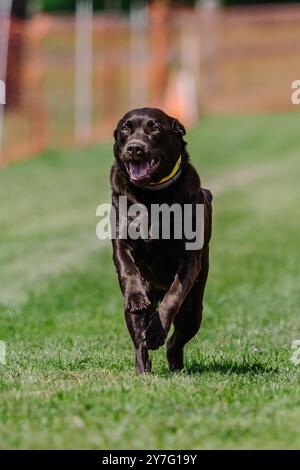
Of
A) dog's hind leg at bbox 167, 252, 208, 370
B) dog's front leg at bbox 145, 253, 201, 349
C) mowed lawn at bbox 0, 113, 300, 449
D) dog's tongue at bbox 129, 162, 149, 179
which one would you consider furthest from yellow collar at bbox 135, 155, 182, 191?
mowed lawn at bbox 0, 113, 300, 449

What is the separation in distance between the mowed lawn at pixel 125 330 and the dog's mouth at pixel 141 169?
115 centimetres

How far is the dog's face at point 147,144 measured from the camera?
6.45 metres

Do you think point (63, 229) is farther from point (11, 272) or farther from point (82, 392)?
point (82, 392)

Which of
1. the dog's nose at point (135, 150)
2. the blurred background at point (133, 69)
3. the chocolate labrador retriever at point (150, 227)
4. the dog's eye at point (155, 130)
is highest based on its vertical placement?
the blurred background at point (133, 69)

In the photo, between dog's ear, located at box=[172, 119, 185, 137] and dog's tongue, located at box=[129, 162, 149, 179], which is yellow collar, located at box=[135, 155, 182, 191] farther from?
dog's ear, located at box=[172, 119, 185, 137]

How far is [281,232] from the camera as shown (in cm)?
1689

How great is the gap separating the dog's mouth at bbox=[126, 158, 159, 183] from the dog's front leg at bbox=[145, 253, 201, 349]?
0.53 metres

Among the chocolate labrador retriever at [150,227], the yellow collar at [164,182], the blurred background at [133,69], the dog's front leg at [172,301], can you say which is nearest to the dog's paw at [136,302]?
the chocolate labrador retriever at [150,227]

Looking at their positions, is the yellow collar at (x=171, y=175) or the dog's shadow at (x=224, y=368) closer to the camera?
the yellow collar at (x=171, y=175)

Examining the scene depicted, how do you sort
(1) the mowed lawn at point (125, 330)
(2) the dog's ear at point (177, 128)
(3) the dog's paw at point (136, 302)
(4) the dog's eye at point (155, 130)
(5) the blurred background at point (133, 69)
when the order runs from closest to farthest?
(1) the mowed lawn at point (125, 330) → (3) the dog's paw at point (136, 302) → (4) the dog's eye at point (155, 130) → (2) the dog's ear at point (177, 128) → (5) the blurred background at point (133, 69)

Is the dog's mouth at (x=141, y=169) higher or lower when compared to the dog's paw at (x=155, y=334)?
higher

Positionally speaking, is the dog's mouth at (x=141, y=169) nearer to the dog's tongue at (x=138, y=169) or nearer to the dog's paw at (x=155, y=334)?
the dog's tongue at (x=138, y=169)

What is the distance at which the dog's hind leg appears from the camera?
698 cm

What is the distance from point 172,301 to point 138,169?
797 mm
